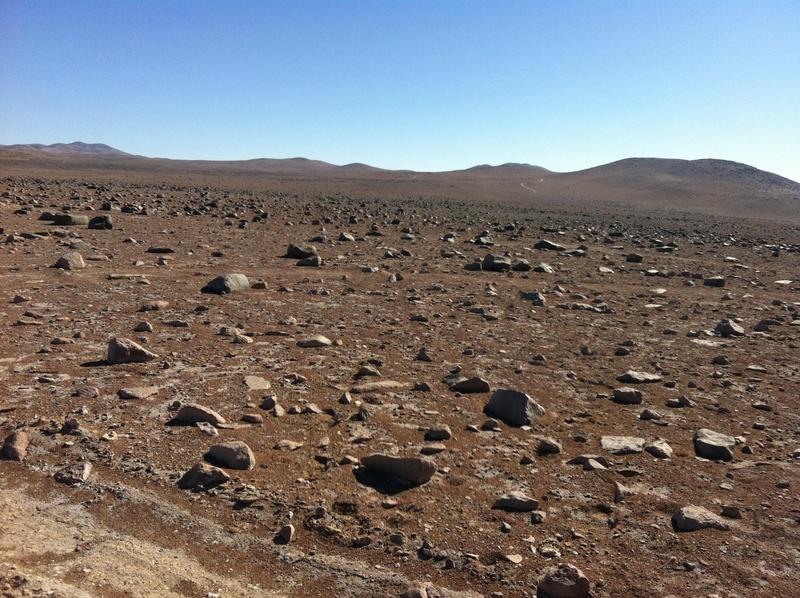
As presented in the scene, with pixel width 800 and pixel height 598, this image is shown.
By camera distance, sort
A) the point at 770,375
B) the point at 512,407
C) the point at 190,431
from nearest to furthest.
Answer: the point at 190,431 < the point at 512,407 < the point at 770,375

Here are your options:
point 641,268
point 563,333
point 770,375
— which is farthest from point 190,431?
point 641,268

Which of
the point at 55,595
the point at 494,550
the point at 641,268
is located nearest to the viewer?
the point at 55,595

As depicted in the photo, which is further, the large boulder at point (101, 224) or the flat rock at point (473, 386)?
the large boulder at point (101, 224)

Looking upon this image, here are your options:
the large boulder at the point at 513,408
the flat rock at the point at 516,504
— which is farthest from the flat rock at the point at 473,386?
the flat rock at the point at 516,504

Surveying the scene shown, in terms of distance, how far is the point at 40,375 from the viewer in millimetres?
5164

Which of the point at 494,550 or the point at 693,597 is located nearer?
the point at 693,597

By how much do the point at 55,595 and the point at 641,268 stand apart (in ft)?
43.5

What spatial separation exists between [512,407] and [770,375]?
342 centimetres

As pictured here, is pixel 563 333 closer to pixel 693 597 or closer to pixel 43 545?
pixel 693 597

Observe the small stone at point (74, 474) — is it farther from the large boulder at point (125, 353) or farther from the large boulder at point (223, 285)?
the large boulder at point (223, 285)

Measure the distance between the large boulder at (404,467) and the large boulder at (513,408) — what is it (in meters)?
1.11

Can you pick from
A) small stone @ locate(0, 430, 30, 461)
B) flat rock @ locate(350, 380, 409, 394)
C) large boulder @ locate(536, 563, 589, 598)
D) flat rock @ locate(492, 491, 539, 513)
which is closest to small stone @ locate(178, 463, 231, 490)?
small stone @ locate(0, 430, 30, 461)

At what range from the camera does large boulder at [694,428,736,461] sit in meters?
4.57

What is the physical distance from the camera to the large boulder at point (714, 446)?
180 inches
